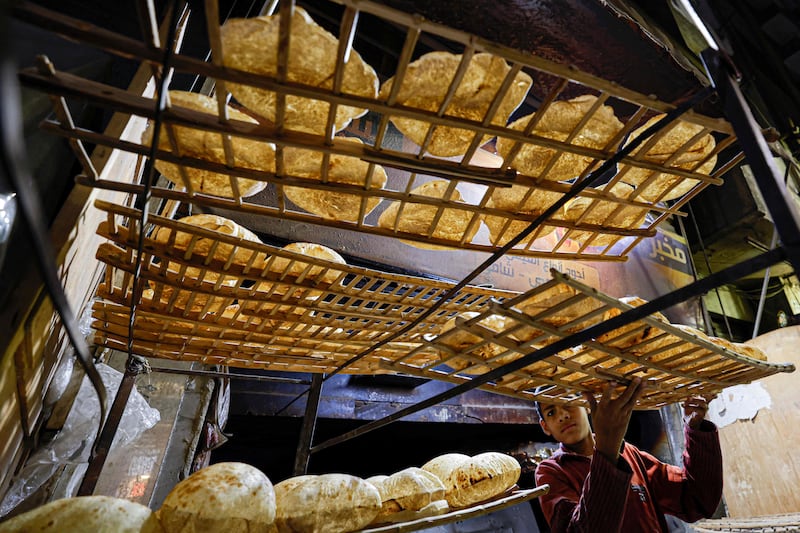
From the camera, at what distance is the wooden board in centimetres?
479

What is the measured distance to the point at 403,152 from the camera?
4.00ft

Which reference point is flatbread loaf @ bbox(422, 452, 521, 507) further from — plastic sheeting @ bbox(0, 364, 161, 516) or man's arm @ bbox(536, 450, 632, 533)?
plastic sheeting @ bbox(0, 364, 161, 516)

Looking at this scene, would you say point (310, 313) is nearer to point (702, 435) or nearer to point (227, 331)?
point (227, 331)

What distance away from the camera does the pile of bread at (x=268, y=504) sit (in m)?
1.14

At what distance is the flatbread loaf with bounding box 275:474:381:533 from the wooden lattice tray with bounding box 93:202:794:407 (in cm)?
50

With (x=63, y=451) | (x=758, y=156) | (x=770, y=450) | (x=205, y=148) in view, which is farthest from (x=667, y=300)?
(x=770, y=450)

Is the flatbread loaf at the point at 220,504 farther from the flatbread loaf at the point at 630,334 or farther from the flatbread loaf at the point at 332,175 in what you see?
the flatbread loaf at the point at 630,334

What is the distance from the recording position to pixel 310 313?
6.40 feet

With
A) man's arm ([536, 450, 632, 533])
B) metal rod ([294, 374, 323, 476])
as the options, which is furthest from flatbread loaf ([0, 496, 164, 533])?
man's arm ([536, 450, 632, 533])

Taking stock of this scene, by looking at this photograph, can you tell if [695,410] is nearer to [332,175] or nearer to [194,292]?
[332,175]

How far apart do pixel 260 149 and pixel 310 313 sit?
3.05 ft

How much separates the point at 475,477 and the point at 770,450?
5.31 metres

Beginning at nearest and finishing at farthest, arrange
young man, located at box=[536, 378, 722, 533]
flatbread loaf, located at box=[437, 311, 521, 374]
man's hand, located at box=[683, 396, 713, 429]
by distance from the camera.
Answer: flatbread loaf, located at box=[437, 311, 521, 374] → young man, located at box=[536, 378, 722, 533] → man's hand, located at box=[683, 396, 713, 429]

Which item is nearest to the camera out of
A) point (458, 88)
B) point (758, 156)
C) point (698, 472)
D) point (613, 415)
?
point (758, 156)
